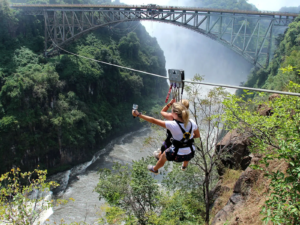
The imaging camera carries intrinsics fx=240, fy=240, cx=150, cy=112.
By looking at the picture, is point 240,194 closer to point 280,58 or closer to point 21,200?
point 21,200

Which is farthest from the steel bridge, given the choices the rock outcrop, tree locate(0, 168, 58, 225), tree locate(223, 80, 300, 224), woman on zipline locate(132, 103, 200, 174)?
woman on zipline locate(132, 103, 200, 174)

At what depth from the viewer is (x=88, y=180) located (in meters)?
20.8

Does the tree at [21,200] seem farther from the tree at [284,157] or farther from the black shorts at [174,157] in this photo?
the tree at [284,157]

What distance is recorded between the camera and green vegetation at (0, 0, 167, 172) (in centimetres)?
2094

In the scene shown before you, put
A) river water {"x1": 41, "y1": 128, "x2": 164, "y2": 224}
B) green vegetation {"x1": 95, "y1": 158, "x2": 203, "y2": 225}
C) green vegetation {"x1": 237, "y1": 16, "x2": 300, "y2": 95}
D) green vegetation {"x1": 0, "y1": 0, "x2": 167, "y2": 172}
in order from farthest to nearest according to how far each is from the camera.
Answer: green vegetation {"x1": 237, "y1": 16, "x2": 300, "y2": 95} → green vegetation {"x1": 0, "y1": 0, "x2": 167, "y2": 172} → river water {"x1": 41, "y1": 128, "x2": 164, "y2": 224} → green vegetation {"x1": 95, "y1": 158, "x2": 203, "y2": 225}

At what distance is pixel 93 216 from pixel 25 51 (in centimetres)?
2086

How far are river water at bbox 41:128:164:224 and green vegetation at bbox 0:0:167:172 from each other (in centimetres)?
126

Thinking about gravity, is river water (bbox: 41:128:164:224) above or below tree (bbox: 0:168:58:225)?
below

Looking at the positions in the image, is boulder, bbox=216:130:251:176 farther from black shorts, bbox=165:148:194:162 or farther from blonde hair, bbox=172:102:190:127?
blonde hair, bbox=172:102:190:127

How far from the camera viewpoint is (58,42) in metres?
30.2

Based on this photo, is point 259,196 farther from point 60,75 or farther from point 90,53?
point 90,53

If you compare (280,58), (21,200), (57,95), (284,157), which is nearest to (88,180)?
(57,95)

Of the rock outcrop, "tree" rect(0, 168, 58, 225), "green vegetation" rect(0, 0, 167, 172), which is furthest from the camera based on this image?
"green vegetation" rect(0, 0, 167, 172)

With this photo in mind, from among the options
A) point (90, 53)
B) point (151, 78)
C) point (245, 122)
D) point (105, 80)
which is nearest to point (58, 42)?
point (90, 53)
